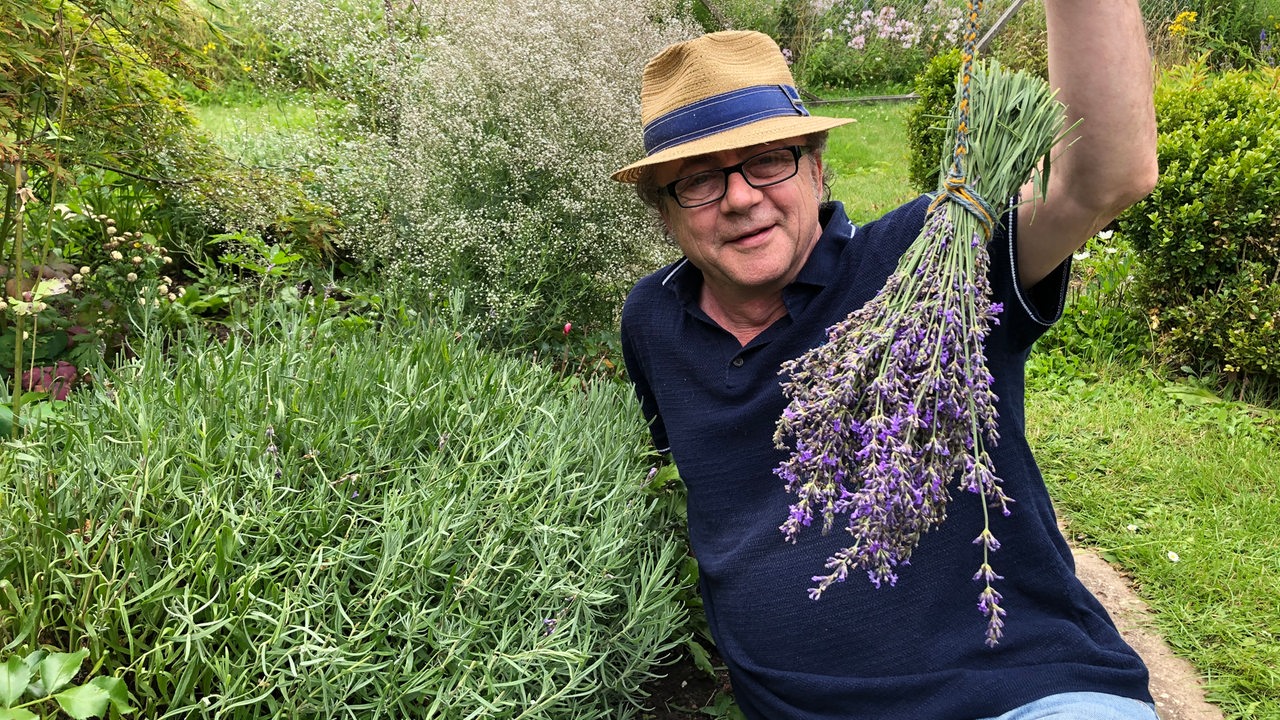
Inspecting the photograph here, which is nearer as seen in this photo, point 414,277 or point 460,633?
point 460,633

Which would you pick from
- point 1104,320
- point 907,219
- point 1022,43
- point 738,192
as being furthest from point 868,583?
point 1022,43

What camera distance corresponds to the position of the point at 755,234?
198 centimetres

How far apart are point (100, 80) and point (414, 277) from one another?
52.2 inches

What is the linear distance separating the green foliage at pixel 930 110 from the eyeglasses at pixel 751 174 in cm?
469

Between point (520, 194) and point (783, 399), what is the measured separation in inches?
84.6

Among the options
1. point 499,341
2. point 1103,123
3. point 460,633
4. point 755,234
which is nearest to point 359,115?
point 499,341

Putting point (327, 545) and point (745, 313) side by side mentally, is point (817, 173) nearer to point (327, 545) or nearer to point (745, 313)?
point (745, 313)

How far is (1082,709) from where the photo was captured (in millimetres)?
1627

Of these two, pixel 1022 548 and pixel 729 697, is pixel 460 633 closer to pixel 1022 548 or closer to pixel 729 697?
pixel 729 697

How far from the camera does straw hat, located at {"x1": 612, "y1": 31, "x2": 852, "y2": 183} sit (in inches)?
75.9

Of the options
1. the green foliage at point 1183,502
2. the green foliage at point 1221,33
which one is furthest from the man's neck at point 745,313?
the green foliage at point 1221,33

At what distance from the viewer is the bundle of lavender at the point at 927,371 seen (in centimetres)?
125

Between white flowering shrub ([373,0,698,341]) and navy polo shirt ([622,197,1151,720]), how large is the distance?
1.42m

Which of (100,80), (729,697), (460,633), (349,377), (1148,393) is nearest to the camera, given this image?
(460,633)
